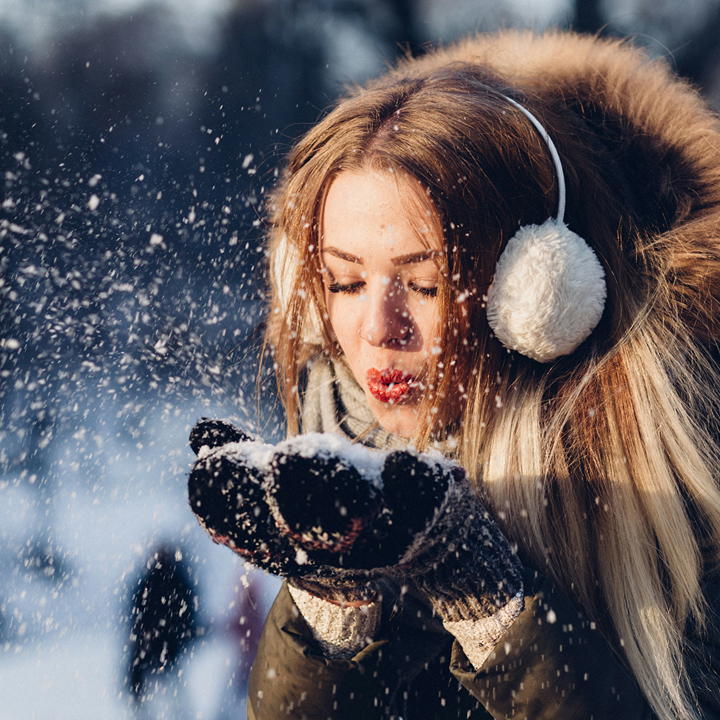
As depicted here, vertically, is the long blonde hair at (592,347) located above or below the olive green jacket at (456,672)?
above

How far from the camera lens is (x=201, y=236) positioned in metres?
3.15

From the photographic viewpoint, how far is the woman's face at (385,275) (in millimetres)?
955

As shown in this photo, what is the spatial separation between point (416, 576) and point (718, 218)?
0.88 metres

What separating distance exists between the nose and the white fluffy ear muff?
160 mm

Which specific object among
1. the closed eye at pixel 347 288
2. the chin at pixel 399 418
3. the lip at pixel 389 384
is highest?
the closed eye at pixel 347 288

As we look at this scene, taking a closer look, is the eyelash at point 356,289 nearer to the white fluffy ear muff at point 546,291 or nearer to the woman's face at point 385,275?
the woman's face at point 385,275

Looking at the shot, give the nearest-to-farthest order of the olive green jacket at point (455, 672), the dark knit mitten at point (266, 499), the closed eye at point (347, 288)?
the dark knit mitten at point (266, 499) → the olive green jacket at point (455, 672) → the closed eye at point (347, 288)

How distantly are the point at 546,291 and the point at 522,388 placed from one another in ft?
0.77

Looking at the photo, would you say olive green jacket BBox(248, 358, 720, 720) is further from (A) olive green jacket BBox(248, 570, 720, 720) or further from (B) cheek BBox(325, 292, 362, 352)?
(B) cheek BBox(325, 292, 362, 352)

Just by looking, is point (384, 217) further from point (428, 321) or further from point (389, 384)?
point (389, 384)

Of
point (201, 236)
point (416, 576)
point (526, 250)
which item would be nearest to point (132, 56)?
point (201, 236)

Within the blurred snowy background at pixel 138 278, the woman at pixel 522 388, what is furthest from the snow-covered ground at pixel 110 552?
the woman at pixel 522 388

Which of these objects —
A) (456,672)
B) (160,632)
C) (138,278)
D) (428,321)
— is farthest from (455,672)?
(138,278)

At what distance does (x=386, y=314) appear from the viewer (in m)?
0.98
